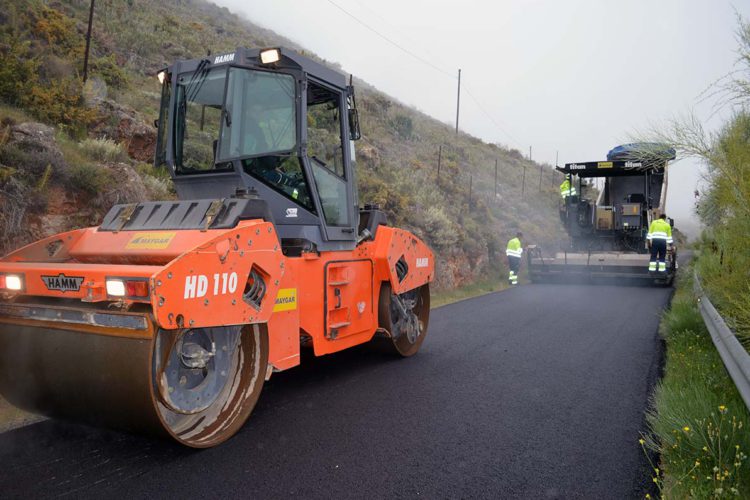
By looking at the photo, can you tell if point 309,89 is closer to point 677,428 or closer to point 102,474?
point 102,474

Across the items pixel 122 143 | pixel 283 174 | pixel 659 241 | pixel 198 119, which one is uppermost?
pixel 122 143

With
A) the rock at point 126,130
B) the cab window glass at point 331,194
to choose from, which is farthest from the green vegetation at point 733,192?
the rock at point 126,130

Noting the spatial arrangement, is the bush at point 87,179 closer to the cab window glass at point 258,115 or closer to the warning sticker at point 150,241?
the cab window glass at point 258,115

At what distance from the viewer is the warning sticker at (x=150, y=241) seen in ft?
12.2

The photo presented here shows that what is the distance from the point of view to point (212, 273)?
136 inches

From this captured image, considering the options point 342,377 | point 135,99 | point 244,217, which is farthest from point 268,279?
point 135,99

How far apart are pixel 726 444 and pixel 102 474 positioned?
3553mm

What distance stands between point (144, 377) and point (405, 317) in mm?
3630

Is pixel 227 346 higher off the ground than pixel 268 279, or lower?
lower

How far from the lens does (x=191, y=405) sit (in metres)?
3.66

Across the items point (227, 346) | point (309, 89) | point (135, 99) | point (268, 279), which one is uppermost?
point (135, 99)

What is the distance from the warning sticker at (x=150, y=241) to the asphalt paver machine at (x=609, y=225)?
42.2 ft

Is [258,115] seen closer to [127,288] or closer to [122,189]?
[127,288]

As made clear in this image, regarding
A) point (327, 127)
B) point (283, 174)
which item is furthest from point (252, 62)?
point (327, 127)
